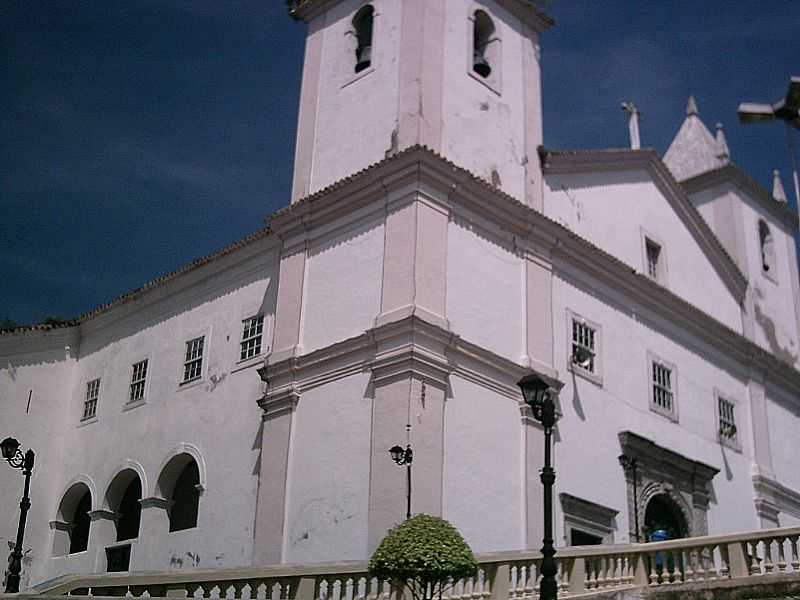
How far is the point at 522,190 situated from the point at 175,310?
9.52 metres

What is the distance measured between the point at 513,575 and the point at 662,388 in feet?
35.6

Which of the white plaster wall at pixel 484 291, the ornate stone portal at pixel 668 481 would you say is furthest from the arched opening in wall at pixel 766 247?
the white plaster wall at pixel 484 291

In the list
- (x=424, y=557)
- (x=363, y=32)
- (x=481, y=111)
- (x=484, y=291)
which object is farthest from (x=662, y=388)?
(x=424, y=557)

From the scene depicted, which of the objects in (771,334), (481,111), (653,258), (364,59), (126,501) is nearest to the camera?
(481,111)

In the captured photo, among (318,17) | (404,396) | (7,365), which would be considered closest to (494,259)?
(404,396)

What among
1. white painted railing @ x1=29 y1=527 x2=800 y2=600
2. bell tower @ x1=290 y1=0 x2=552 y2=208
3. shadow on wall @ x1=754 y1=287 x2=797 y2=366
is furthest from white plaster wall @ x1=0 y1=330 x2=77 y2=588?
shadow on wall @ x1=754 y1=287 x2=797 y2=366

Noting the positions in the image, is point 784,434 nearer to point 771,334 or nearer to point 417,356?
point 771,334

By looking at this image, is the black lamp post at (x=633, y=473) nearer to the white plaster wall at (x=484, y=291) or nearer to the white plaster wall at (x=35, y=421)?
the white plaster wall at (x=484, y=291)

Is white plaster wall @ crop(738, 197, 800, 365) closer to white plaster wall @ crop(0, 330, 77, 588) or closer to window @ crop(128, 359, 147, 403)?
window @ crop(128, 359, 147, 403)

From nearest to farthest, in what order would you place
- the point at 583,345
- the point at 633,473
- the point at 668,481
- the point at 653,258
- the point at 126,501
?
1. the point at 633,473
2. the point at 583,345
3. the point at 668,481
4. the point at 653,258
5. the point at 126,501

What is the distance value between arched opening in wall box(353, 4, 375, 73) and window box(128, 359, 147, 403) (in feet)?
31.1

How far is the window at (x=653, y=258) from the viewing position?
2748cm

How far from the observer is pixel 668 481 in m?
24.8

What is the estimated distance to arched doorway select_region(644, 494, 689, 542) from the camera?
81.0 ft
